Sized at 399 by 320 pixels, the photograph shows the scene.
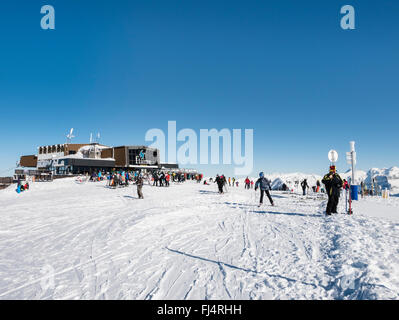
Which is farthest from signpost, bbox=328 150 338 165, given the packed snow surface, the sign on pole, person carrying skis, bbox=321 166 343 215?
the packed snow surface

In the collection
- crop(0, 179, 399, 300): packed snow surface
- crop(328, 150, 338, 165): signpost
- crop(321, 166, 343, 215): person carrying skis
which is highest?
crop(328, 150, 338, 165): signpost

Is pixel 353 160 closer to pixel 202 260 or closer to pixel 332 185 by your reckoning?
pixel 332 185

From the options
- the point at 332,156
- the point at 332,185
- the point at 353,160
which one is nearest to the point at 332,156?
the point at 332,156

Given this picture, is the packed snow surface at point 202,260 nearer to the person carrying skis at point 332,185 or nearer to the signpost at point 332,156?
the person carrying skis at point 332,185

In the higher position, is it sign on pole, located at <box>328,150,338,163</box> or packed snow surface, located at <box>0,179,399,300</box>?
sign on pole, located at <box>328,150,338,163</box>

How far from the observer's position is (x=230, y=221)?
759 centimetres

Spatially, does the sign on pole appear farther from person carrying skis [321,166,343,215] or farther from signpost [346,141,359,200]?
person carrying skis [321,166,343,215]

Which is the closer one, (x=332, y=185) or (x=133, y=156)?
(x=332, y=185)

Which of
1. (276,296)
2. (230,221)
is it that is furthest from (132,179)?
(276,296)

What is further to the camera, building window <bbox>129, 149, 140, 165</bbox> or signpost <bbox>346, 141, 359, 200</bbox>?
building window <bbox>129, 149, 140, 165</bbox>

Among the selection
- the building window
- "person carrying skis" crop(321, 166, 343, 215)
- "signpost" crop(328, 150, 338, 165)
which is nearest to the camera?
"person carrying skis" crop(321, 166, 343, 215)
